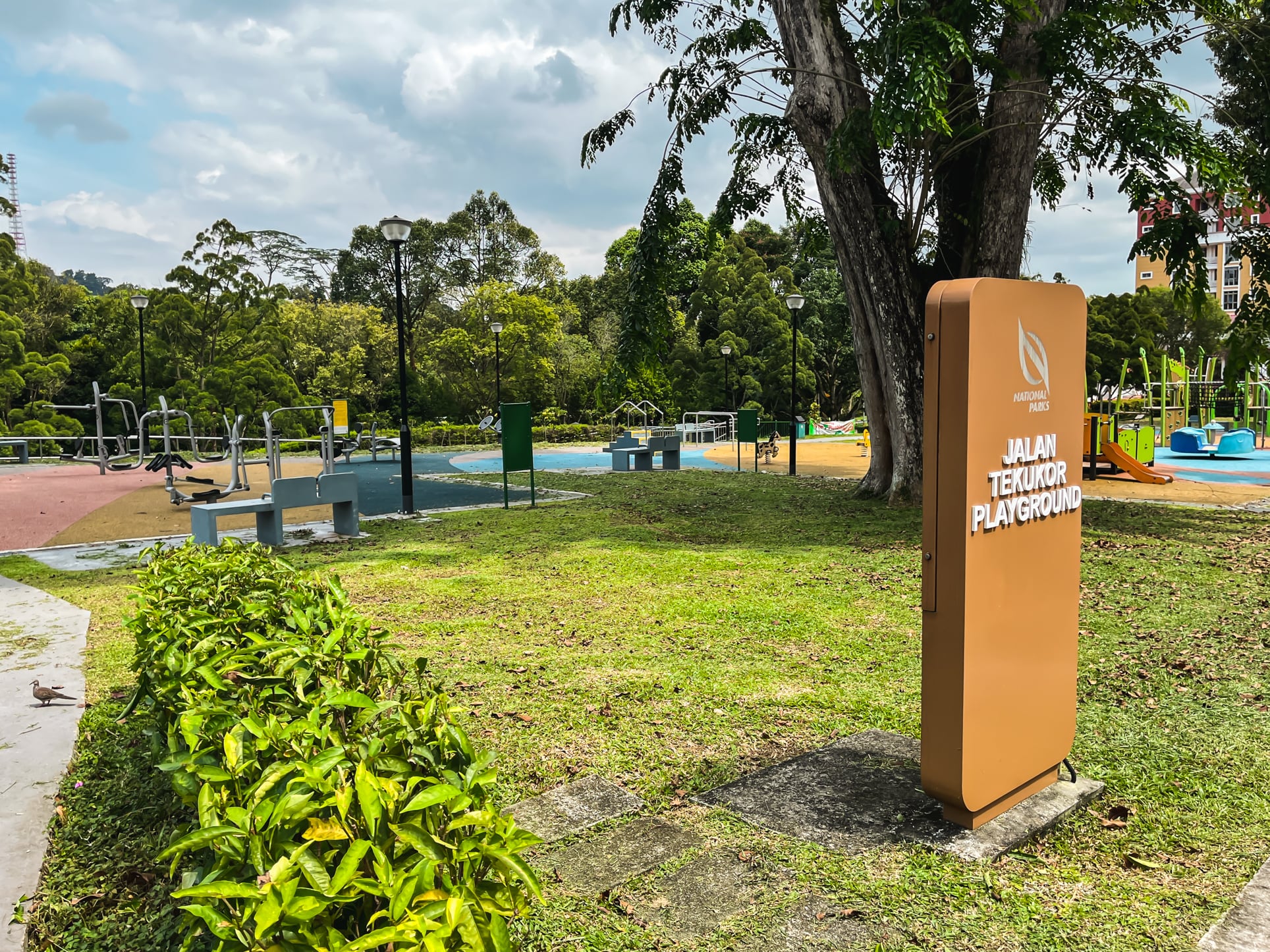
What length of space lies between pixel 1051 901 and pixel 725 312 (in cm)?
3651

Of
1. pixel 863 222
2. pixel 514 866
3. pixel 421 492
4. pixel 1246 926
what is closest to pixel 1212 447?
pixel 863 222

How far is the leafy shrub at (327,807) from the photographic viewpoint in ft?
4.55

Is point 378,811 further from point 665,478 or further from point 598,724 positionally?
point 665,478

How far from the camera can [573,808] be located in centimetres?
335

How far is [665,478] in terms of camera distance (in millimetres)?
17062

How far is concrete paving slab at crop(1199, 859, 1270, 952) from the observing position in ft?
7.93

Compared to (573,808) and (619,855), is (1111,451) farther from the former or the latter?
(619,855)

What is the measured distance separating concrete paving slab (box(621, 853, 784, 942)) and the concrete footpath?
1810 mm

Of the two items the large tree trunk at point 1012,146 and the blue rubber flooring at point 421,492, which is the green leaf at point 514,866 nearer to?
the large tree trunk at point 1012,146

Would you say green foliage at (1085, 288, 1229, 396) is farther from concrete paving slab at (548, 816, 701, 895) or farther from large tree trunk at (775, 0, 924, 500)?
concrete paving slab at (548, 816, 701, 895)

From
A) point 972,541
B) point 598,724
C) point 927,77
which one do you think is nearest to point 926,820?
point 972,541

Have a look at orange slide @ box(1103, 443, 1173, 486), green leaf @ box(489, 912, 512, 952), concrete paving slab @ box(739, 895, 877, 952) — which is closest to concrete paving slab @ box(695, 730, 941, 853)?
concrete paving slab @ box(739, 895, 877, 952)

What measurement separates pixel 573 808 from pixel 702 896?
768 millimetres

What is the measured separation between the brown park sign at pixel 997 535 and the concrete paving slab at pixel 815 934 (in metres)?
0.67
